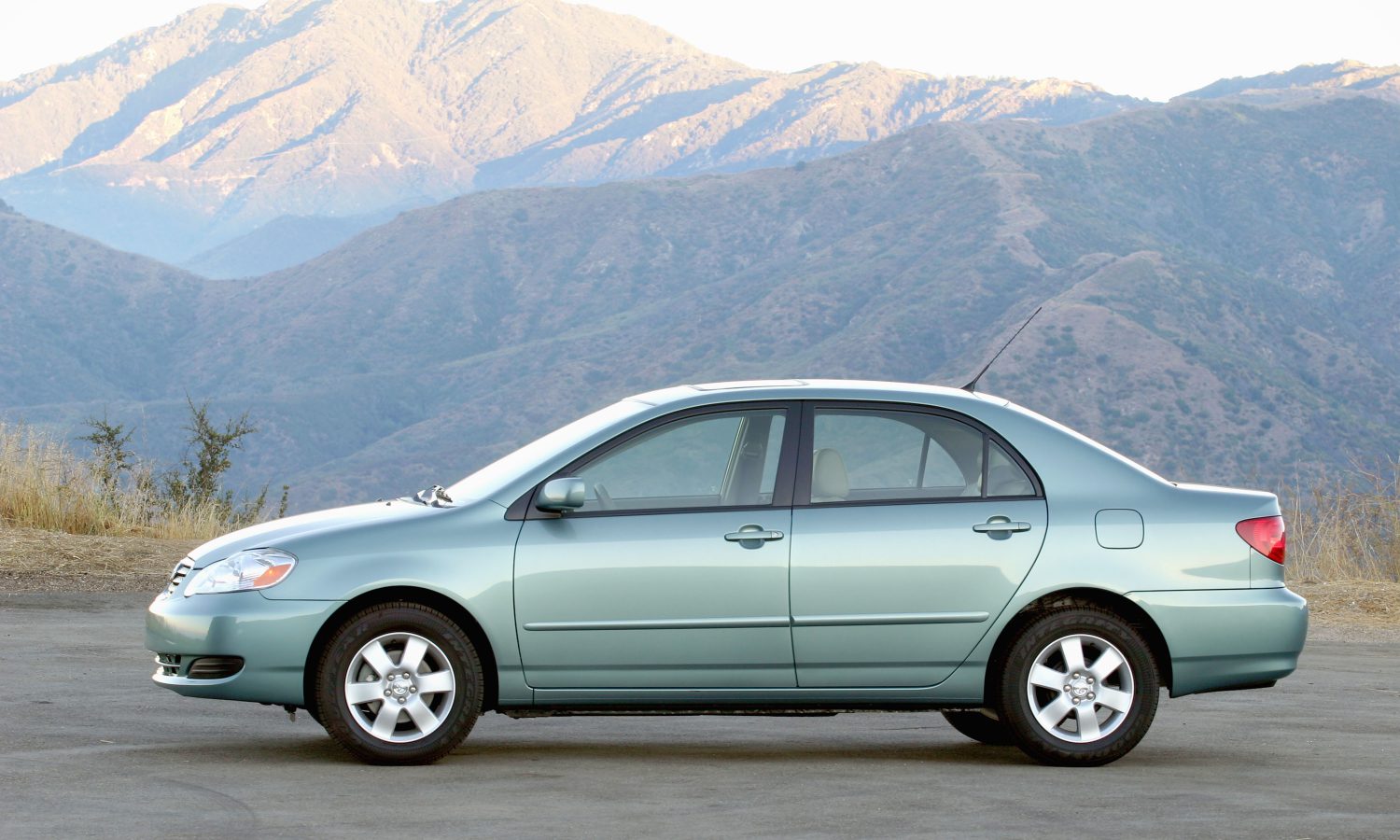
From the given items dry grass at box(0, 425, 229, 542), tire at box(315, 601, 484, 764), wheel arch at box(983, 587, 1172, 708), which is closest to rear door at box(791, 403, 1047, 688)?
wheel arch at box(983, 587, 1172, 708)

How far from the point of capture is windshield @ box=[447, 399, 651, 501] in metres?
7.37

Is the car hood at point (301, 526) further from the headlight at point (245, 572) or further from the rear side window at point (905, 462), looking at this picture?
the rear side window at point (905, 462)

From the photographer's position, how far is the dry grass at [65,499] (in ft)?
54.2

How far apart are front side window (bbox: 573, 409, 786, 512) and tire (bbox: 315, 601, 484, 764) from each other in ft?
2.63

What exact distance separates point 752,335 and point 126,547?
4861 inches

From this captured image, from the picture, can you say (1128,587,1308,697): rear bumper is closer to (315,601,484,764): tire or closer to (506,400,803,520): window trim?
(506,400,803,520): window trim

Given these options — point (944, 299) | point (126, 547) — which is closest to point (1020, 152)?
point (944, 299)

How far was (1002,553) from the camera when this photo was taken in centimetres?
730

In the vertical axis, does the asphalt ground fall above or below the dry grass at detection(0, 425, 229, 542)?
below

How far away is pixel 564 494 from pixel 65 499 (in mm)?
11283

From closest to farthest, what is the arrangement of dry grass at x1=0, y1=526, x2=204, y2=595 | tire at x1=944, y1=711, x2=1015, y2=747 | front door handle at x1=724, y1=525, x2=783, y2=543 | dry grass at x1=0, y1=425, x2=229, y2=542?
1. front door handle at x1=724, y1=525, x2=783, y2=543
2. tire at x1=944, y1=711, x2=1015, y2=747
3. dry grass at x1=0, y1=526, x2=204, y2=595
4. dry grass at x1=0, y1=425, x2=229, y2=542

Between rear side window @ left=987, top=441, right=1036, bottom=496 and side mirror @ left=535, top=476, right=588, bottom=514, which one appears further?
rear side window @ left=987, top=441, right=1036, bottom=496

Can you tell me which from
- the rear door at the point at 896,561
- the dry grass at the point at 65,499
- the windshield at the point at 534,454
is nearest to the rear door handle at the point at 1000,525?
the rear door at the point at 896,561

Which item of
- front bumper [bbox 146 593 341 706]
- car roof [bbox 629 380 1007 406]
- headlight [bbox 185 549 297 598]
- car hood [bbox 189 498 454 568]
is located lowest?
front bumper [bbox 146 593 341 706]
